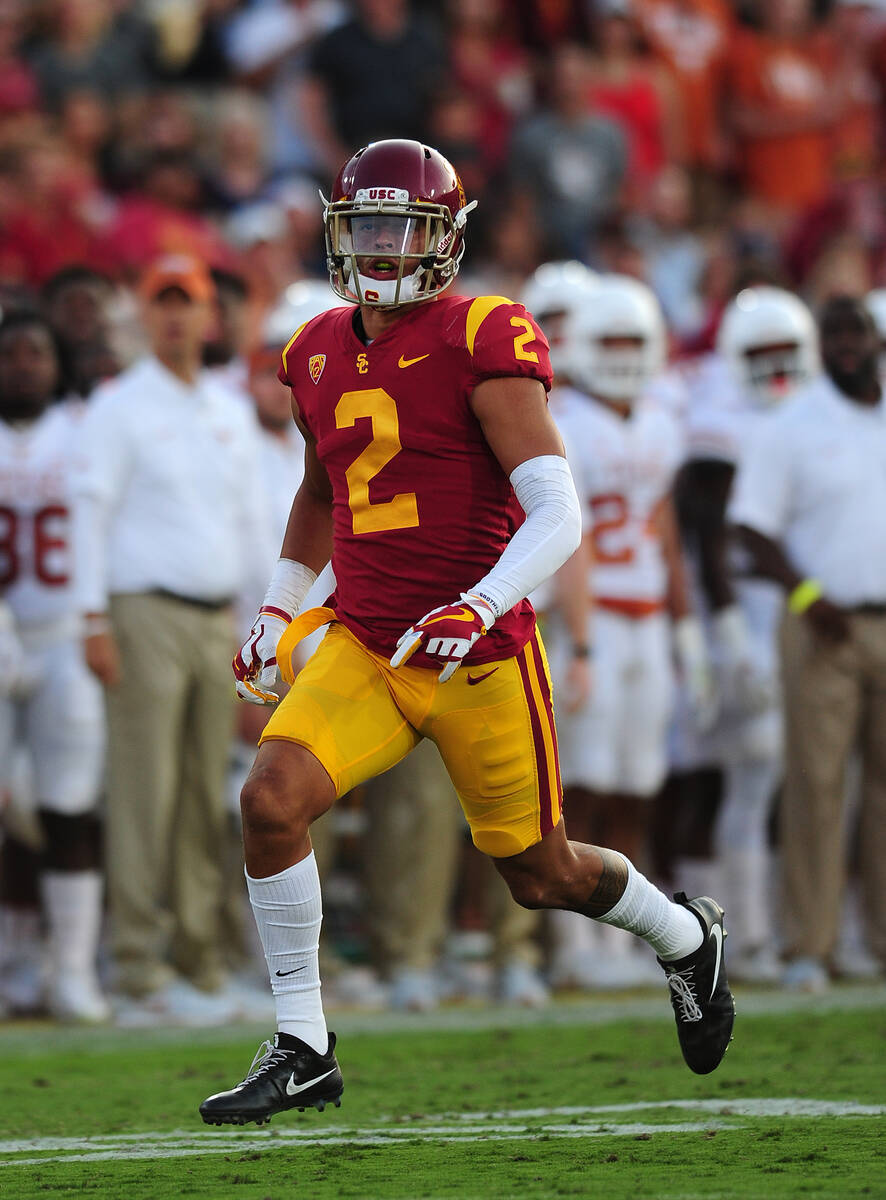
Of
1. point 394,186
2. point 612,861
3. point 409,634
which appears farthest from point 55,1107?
point 394,186

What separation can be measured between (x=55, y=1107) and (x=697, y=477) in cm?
423

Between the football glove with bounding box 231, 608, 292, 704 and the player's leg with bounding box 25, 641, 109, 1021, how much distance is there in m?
2.67

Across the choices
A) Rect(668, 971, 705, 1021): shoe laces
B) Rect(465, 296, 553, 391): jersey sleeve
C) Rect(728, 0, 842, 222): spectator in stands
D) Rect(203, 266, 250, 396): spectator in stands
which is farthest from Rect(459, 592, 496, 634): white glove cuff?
Rect(728, 0, 842, 222): spectator in stands

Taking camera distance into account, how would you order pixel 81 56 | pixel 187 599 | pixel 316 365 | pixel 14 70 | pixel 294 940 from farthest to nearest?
pixel 81 56 → pixel 14 70 → pixel 187 599 → pixel 316 365 → pixel 294 940

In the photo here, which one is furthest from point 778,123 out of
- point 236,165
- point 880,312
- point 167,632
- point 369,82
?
point 167,632

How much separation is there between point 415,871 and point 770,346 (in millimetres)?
2499

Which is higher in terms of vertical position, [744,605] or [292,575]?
[744,605]

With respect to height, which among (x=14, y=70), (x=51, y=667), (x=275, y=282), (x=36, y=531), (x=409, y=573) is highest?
(x=14, y=70)

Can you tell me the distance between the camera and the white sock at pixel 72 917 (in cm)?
716

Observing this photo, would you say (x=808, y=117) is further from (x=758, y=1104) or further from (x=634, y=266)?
(x=758, y=1104)

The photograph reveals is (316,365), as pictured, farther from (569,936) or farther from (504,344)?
(569,936)

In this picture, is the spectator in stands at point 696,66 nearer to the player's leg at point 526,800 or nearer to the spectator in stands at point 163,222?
the spectator in stands at point 163,222

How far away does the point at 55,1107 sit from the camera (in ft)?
17.4

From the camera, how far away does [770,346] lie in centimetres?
844
